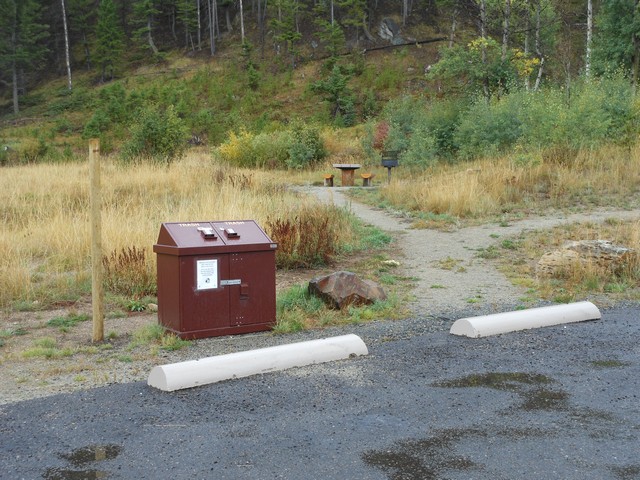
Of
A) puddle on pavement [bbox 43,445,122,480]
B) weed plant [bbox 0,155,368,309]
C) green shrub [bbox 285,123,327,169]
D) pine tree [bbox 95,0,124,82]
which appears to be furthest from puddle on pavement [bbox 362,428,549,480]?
pine tree [bbox 95,0,124,82]

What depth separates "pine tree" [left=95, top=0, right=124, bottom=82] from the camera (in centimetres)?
6231

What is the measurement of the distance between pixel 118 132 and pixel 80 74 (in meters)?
28.7

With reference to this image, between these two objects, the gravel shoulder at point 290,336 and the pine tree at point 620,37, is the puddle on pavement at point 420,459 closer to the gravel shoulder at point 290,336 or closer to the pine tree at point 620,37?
the gravel shoulder at point 290,336

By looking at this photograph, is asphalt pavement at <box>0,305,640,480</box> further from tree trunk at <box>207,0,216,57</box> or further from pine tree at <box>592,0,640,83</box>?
tree trunk at <box>207,0,216,57</box>

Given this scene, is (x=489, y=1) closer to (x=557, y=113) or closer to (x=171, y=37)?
(x=557, y=113)

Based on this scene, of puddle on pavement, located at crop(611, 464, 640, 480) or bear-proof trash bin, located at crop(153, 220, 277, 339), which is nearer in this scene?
puddle on pavement, located at crop(611, 464, 640, 480)

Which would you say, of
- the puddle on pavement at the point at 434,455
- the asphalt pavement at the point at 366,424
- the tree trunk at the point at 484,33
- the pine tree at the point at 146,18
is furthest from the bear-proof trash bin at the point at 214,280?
the pine tree at the point at 146,18

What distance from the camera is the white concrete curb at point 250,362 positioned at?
5086mm

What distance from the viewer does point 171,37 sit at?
70.7 meters

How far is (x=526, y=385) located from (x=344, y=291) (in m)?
3.07

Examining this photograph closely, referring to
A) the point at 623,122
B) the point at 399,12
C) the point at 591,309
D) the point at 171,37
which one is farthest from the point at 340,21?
the point at 591,309

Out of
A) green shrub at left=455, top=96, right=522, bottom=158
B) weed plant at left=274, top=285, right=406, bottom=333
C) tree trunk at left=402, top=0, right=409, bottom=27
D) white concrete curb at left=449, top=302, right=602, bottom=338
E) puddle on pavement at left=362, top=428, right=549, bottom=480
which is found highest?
tree trunk at left=402, top=0, right=409, bottom=27

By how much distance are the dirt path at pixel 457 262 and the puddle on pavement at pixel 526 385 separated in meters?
2.32

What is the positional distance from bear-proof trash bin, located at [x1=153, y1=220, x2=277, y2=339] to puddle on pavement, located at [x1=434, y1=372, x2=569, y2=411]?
234cm
